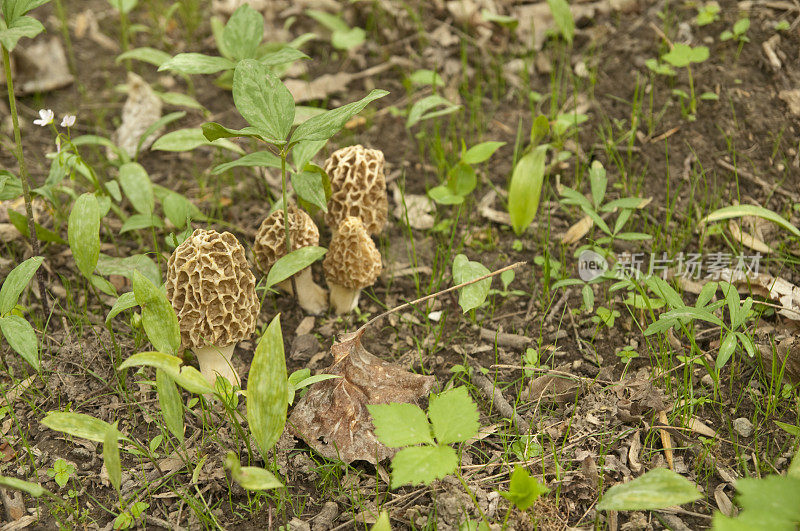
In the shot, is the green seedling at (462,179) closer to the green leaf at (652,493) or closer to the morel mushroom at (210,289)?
the morel mushroom at (210,289)

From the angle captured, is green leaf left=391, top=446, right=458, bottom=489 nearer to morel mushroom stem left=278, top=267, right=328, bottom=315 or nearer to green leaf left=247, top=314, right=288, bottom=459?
green leaf left=247, top=314, right=288, bottom=459

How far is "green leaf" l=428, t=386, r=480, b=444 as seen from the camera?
2.44 meters

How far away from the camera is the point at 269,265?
3.53 metres

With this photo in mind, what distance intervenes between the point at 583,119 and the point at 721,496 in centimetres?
240

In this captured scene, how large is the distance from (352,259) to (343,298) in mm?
308

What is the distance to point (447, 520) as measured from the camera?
260cm

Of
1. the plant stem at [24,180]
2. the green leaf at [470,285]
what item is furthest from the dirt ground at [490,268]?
the green leaf at [470,285]

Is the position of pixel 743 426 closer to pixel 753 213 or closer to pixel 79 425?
pixel 753 213

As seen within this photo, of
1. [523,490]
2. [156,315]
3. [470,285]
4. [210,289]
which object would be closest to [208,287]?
[210,289]

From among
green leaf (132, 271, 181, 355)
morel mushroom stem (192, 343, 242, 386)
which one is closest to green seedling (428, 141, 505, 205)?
morel mushroom stem (192, 343, 242, 386)

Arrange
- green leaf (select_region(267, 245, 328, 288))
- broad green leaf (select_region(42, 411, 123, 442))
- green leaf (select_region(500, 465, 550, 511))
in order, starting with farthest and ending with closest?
green leaf (select_region(267, 245, 328, 288)) → broad green leaf (select_region(42, 411, 123, 442)) → green leaf (select_region(500, 465, 550, 511))

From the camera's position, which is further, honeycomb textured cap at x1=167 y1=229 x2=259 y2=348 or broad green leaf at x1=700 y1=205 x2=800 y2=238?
broad green leaf at x1=700 y1=205 x2=800 y2=238

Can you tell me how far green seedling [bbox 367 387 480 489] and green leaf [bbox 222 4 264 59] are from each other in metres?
1.93

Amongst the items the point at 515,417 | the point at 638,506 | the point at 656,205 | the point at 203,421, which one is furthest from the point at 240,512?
the point at 656,205
